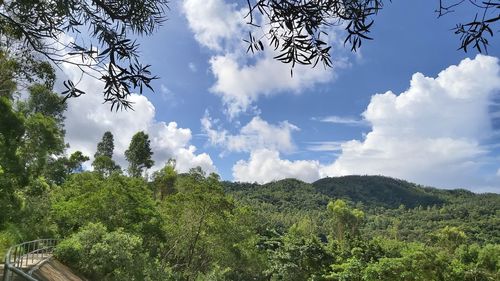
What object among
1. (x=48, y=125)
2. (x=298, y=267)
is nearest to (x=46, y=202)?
(x=48, y=125)

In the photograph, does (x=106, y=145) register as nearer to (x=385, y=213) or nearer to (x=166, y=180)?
(x=166, y=180)

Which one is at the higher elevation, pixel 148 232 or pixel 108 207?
pixel 108 207

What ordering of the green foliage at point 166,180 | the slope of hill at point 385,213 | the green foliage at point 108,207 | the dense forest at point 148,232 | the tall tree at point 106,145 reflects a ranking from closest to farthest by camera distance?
the dense forest at point 148,232 → the green foliage at point 108,207 → the green foliage at point 166,180 → the tall tree at point 106,145 → the slope of hill at point 385,213

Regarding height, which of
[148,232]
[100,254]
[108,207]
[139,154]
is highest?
[139,154]

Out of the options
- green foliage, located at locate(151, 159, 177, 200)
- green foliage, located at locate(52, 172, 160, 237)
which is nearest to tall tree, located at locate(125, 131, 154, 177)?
green foliage, located at locate(151, 159, 177, 200)

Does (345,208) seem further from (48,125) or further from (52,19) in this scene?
(52,19)

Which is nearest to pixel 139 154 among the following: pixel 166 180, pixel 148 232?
pixel 166 180

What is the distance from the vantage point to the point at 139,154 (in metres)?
54.7

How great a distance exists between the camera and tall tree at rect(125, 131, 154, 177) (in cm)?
5469

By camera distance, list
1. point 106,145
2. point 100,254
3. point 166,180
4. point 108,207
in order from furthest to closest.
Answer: point 106,145 → point 166,180 → point 108,207 → point 100,254

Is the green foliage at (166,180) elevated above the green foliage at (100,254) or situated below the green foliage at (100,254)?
above

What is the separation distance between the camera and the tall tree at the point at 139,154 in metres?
54.7

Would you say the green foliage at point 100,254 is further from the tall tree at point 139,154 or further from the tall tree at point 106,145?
the tall tree at point 106,145

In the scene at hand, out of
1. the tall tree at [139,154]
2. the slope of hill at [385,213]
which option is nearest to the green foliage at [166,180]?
the tall tree at [139,154]
